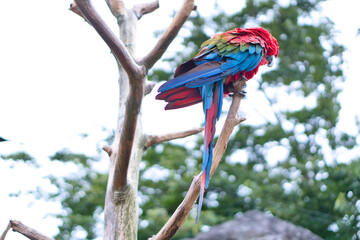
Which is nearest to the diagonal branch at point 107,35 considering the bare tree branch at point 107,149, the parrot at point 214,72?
the parrot at point 214,72

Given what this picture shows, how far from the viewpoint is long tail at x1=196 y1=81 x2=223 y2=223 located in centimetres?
161

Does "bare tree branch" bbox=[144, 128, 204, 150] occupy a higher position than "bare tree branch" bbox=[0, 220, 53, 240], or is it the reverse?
"bare tree branch" bbox=[144, 128, 204, 150]

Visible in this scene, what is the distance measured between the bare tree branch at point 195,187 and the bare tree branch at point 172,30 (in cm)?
41

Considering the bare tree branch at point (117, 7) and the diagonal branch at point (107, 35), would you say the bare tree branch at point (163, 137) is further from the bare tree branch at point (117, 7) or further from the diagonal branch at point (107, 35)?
the bare tree branch at point (117, 7)

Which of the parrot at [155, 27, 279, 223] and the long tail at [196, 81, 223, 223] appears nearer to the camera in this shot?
the long tail at [196, 81, 223, 223]

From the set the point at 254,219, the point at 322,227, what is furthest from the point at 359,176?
the point at 254,219

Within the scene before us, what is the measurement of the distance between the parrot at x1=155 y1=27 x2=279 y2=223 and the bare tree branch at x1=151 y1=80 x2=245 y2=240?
43mm

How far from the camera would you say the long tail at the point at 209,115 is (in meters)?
1.61

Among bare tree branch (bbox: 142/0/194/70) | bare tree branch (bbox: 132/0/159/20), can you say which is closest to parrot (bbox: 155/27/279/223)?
bare tree branch (bbox: 142/0/194/70)

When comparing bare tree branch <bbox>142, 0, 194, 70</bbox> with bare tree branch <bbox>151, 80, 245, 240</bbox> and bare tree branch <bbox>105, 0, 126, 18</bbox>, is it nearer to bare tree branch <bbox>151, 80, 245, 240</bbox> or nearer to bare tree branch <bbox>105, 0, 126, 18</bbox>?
bare tree branch <bbox>151, 80, 245, 240</bbox>

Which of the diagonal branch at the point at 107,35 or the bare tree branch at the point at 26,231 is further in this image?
the bare tree branch at the point at 26,231

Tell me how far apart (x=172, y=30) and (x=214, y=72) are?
28cm

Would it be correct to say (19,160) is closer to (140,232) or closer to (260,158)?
(140,232)

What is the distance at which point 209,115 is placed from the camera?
1.76m
